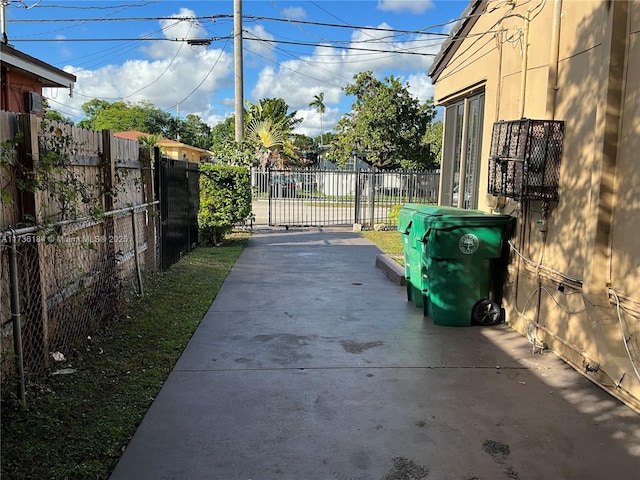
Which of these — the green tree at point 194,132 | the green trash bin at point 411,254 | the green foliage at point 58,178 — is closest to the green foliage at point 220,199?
the green trash bin at point 411,254

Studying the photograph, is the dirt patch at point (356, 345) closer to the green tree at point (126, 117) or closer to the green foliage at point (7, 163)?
the green foliage at point (7, 163)

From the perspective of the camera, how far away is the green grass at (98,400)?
3.14m

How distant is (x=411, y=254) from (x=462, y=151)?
7.42 feet

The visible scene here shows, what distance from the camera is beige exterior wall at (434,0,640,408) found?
4098mm

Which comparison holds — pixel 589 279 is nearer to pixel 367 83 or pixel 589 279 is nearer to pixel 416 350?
pixel 416 350

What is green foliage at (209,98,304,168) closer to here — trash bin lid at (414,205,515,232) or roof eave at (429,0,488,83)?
roof eave at (429,0,488,83)

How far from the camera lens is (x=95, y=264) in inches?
223

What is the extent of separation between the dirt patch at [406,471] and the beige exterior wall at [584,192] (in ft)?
6.44

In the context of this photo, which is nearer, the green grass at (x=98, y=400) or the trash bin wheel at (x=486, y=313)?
the green grass at (x=98, y=400)

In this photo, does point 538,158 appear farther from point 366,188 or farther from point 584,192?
point 366,188

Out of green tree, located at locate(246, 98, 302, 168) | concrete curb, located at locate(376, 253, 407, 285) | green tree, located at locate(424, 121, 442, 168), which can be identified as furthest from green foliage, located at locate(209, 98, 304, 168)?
concrete curb, located at locate(376, 253, 407, 285)

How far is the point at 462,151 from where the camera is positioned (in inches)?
323

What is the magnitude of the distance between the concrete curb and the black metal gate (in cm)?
391

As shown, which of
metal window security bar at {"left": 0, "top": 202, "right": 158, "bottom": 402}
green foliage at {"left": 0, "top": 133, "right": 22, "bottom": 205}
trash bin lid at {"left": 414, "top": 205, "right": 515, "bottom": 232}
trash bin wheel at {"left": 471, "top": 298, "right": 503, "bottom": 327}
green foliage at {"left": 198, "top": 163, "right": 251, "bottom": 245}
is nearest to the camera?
green foliage at {"left": 0, "top": 133, "right": 22, "bottom": 205}
